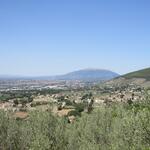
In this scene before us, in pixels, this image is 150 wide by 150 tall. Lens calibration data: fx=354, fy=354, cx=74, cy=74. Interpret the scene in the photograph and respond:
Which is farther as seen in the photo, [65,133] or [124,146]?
[65,133]

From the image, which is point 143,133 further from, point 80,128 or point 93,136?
point 80,128

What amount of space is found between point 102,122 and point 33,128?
1148 cm

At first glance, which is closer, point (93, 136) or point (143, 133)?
point (143, 133)

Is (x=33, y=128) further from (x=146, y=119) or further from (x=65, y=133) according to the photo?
(x=146, y=119)

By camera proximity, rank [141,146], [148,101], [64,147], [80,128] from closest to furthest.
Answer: [141,146]
[148,101]
[64,147]
[80,128]

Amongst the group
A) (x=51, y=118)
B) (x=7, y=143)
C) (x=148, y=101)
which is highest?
(x=148, y=101)

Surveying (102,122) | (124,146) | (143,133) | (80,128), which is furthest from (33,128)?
(143,133)

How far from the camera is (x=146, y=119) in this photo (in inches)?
1153

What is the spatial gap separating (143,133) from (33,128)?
82.8 ft

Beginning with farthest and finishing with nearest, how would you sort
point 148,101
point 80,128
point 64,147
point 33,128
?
point 80,128 → point 33,128 → point 64,147 → point 148,101

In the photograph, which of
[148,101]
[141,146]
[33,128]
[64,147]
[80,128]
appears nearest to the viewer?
[141,146]

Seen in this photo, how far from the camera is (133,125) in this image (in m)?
30.4

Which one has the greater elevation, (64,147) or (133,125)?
(133,125)

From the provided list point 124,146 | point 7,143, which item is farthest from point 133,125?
point 7,143
